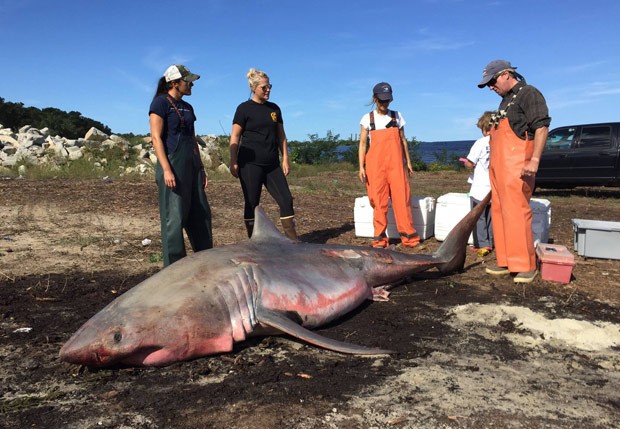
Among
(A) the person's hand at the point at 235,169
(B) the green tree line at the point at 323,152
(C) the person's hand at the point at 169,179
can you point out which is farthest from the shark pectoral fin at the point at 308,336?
(B) the green tree line at the point at 323,152

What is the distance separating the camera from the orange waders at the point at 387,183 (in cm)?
717

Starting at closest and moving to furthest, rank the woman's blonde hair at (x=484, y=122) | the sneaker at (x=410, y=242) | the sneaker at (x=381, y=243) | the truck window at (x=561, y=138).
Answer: the woman's blonde hair at (x=484, y=122)
the sneaker at (x=381, y=243)
the sneaker at (x=410, y=242)
the truck window at (x=561, y=138)

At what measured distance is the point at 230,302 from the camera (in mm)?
3756

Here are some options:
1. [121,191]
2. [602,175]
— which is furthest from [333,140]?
[121,191]

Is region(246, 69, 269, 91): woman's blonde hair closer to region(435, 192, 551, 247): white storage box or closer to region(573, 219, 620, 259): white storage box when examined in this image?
region(435, 192, 551, 247): white storage box

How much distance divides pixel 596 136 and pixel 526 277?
34.9ft

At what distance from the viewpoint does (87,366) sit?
3.34 m

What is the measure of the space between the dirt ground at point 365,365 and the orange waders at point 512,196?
0.35 metres

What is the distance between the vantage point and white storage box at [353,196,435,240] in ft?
25.8

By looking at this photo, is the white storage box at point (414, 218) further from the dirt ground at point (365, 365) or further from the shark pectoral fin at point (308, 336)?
the shark pectoral fin at point (308, 336)

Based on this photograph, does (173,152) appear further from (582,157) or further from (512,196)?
(582,157)

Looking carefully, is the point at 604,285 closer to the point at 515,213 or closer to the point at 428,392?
the point at 515,213

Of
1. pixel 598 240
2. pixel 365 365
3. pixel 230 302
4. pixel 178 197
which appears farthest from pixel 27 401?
pixel 598 240

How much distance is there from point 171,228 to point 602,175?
42.1 ft
